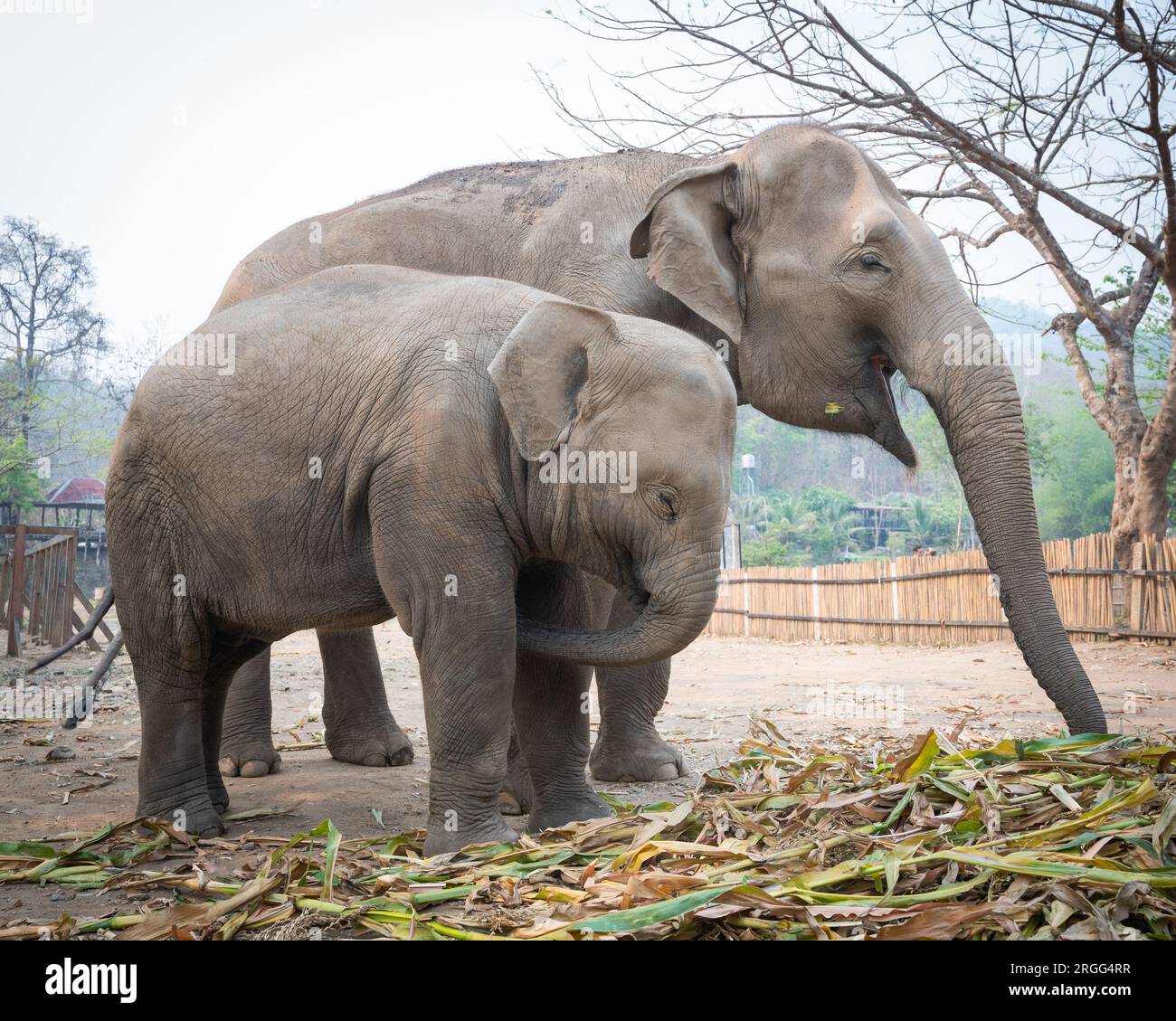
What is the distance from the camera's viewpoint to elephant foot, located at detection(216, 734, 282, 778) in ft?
20.9

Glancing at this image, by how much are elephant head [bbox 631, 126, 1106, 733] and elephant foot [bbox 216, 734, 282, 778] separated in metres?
3.21

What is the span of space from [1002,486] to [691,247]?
5.78 ft

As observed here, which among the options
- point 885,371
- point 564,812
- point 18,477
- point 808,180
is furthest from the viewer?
point 18,477

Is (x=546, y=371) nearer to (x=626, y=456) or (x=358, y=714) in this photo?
(x=626, y=456)

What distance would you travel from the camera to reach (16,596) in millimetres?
13430

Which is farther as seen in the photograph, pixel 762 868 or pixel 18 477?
pixel 18 477

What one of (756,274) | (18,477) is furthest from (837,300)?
(18,477)

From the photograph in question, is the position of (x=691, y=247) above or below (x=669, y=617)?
above

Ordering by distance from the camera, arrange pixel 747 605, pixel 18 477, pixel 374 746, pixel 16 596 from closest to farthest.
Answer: pixel 374 746
pixel 16 596
pixel 747 605
pixel 18 477

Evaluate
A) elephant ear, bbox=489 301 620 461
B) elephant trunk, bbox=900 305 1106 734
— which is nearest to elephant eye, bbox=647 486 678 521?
elephant ear, bbox=489 301 620 461

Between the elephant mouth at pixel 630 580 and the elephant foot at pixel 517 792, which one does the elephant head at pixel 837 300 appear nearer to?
the elephant mouth at pixel 630 580

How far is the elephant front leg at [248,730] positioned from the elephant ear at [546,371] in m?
3.07

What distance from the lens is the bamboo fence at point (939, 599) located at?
559 inches

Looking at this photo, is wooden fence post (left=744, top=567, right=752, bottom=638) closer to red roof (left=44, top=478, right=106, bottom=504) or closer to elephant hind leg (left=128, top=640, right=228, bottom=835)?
elephant hind leg (left=128, top=640, right=228, bottom=835)
